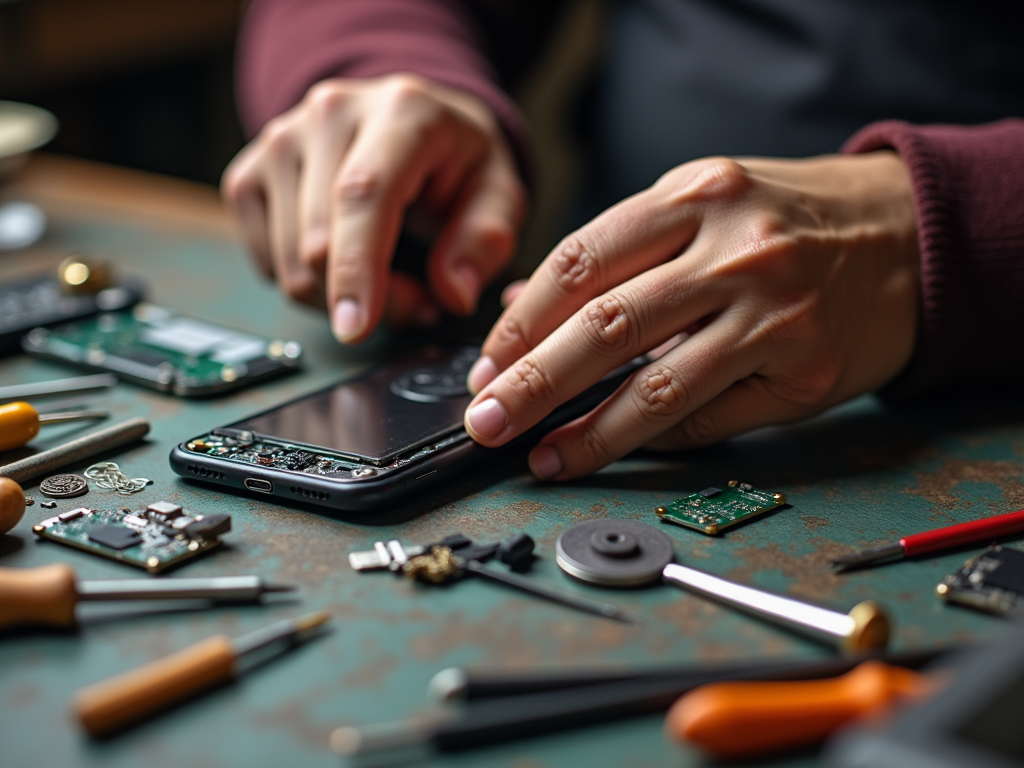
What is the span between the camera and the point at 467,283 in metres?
1.29

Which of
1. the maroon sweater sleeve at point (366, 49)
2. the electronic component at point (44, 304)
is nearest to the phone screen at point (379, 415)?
the electronic component at point (44, 304)

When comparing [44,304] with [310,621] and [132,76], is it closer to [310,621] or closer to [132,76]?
[310,621]

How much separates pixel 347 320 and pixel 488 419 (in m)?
0.35

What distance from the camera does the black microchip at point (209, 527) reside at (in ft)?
2.48

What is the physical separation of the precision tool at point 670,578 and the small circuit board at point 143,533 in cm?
28

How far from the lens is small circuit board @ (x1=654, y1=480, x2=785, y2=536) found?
795 mm

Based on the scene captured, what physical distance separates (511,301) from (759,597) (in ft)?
1.67

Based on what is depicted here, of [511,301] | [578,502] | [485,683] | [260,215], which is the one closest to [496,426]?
[578,502]

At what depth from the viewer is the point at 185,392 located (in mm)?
1078

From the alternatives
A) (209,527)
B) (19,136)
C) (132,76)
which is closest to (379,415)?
(209,527)

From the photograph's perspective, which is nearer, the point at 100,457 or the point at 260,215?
the point at 100,457

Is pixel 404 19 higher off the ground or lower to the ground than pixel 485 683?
higher

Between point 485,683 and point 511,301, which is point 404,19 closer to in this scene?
point 511,301

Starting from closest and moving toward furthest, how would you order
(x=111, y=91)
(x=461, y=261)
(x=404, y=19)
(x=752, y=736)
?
(x=752, y=736) → (x=461, y=261) → (x=404, y=19) → (x=111, y=91)
